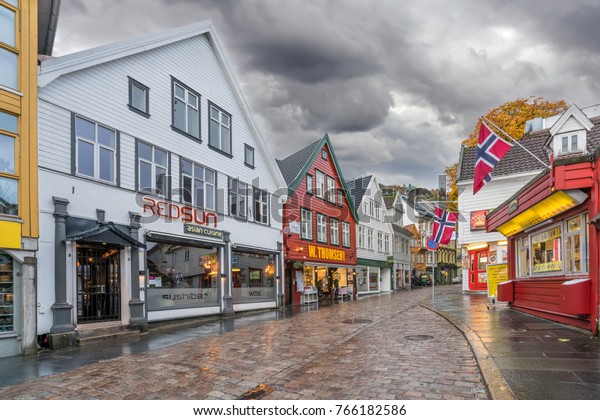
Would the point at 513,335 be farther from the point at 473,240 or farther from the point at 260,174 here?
the point at 473,240

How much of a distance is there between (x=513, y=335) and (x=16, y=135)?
41.4 feet

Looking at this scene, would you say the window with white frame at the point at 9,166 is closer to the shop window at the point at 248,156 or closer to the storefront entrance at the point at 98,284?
the storefront entrance at the point at 98,284

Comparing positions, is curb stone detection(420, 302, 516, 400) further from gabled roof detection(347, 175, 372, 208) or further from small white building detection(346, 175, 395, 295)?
gabled roof detection(347, 175, 372, 208)

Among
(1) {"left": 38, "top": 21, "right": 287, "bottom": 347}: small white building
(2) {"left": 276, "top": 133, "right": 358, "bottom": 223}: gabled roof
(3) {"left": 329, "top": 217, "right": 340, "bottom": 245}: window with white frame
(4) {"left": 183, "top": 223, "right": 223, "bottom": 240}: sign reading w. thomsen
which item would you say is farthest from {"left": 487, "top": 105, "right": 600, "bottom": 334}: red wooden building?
(3) {"left": 329, "top": 217, "right": 340, "bottom": 245}: window with white frame

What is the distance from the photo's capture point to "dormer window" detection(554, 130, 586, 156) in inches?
434

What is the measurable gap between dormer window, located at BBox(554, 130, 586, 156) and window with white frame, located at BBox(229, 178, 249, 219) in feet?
43.8

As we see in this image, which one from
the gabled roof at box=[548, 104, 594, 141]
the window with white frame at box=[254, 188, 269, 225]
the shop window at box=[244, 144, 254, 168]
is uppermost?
the shop window at box=[244, 144, 254, 168]

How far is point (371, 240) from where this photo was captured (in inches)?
1582

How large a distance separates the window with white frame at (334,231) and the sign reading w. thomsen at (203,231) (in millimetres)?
13166

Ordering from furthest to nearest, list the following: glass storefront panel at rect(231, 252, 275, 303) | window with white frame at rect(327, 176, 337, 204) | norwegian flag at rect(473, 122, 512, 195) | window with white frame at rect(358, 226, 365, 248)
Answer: window with white frame at rect(358, 226, 365, 248) < window with white frame at rect(327, 176, 337, 204) < glass storefront panel at rect(231, 252, 275, 303) < norwegian flag at rect(473, 122, 512, 195)

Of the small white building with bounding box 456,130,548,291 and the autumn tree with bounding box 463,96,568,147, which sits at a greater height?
the autumn tree with bounding box 463,96,568,147

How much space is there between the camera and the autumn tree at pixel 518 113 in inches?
1209

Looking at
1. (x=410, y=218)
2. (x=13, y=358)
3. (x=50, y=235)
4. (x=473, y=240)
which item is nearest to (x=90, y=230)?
(x=50, y=235)

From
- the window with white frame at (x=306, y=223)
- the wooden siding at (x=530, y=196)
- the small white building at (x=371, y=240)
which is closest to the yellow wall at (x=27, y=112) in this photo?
the wooden siding at (x=530, y=196)
